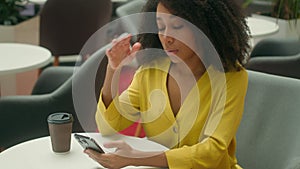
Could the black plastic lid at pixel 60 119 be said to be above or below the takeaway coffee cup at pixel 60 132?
above

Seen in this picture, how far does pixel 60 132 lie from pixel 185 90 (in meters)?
0.42

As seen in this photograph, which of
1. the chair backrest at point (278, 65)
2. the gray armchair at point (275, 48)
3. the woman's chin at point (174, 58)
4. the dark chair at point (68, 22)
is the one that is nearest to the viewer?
the woman's chin at point (174, 58)

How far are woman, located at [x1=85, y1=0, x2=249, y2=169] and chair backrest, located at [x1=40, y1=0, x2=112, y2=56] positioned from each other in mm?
2284

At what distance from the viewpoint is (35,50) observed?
298cm

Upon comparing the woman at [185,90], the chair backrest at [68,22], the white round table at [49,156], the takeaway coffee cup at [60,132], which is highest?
the woman at [185,90]

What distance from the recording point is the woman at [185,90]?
4.71 feet

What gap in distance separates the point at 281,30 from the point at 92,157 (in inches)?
132

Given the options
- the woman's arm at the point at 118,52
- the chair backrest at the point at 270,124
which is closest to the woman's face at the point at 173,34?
the woman's arm at the point at 118,52

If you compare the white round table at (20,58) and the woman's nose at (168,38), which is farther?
the white round table at (20,58)

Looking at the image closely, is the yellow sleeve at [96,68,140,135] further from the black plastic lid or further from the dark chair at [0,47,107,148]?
the dark chair at [0,47,107,148]

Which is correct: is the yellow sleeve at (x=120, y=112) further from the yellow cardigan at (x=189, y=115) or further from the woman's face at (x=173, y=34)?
the woman's face at (x=173, y=34)

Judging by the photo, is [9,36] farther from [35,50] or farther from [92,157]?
[92,157]

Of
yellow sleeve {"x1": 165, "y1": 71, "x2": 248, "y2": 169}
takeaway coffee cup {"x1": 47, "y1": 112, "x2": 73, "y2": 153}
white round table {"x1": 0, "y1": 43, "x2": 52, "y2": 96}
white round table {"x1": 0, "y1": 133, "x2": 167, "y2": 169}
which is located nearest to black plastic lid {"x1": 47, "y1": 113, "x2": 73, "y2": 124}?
takeaway coffee cup {"x1": 47, "y1": 112, "x2": 73, "y2": 153}

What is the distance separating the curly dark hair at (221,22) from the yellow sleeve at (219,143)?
0.21 feet
